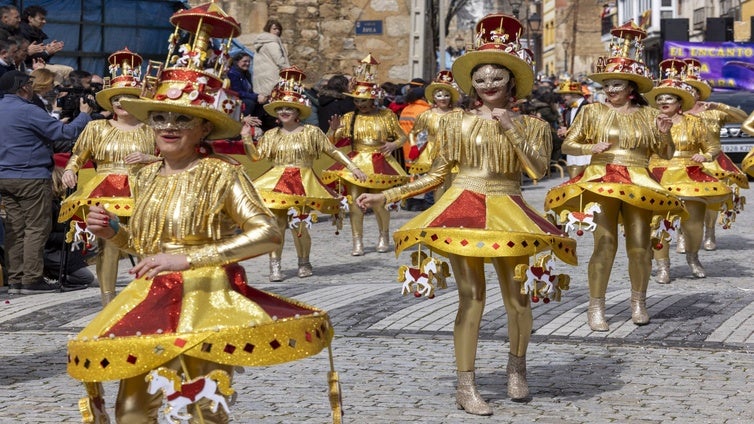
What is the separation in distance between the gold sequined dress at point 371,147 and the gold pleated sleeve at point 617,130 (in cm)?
644

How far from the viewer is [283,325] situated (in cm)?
531

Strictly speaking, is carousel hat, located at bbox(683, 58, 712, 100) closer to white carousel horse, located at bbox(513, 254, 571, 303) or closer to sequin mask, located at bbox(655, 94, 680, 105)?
sequin mask, located at bbox(655, 94, 680, 105)

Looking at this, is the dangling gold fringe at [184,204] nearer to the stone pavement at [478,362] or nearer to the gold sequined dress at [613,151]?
the stone pavement at [478,362]

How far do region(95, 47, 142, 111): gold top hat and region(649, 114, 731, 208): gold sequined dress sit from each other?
527 cm

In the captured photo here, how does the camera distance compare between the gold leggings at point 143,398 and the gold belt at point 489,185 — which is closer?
the gold leggings at point 143,398

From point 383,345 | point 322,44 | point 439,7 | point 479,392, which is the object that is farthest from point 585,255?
point 439,7

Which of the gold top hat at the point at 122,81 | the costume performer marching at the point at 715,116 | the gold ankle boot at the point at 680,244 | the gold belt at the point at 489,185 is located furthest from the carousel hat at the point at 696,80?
the gold belt at the point at 489,185

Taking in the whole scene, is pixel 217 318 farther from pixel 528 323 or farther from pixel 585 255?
pixel 585 255

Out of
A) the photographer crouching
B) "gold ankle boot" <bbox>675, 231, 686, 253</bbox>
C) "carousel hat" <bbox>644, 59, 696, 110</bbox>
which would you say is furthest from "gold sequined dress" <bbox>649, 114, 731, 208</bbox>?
the photographer crouching

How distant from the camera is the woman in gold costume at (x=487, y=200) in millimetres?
7398

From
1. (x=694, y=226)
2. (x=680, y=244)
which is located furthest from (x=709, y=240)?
(x=694, y=226)

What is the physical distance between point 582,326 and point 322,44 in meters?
18.7

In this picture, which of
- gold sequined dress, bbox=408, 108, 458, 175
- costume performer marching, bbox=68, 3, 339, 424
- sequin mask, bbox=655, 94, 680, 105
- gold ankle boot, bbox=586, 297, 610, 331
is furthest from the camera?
gold sequined dress, bbox=408, 108, 458, 175

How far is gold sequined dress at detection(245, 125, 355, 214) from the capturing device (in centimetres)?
1383
